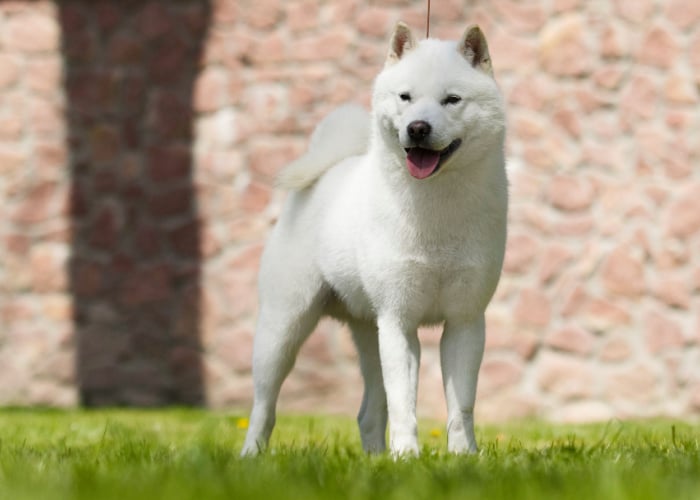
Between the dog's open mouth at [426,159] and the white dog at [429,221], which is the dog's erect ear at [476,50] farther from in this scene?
the dog's open mouth at [426,159]

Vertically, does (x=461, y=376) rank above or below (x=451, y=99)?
below

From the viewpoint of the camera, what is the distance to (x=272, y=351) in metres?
3.59

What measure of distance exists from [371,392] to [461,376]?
24.0 inches

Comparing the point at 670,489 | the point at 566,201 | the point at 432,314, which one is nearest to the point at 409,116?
the point at 432,314

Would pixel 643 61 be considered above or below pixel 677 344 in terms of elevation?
above

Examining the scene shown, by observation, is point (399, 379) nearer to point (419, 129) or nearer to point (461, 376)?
point (461, 376)

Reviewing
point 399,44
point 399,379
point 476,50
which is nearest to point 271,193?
point 399,44

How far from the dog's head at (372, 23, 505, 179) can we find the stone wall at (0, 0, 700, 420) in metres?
3.10

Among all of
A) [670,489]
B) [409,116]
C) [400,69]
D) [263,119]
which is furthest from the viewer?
[263,119]

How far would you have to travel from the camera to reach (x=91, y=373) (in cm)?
646

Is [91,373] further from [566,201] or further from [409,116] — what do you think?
[409,116]

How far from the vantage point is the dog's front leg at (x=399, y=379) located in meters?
2.99

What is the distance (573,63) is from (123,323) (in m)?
3.10

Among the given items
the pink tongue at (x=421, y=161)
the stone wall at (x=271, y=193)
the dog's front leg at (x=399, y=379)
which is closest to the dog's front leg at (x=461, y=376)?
the dog's front leg at (x=399, y=379)
